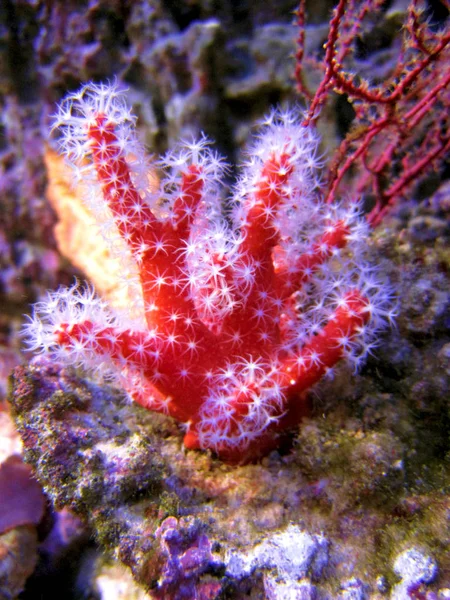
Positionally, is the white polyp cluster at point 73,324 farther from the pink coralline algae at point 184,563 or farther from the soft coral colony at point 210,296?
the pink coralline algae at point 184,563

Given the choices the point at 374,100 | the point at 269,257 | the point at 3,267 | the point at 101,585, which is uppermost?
the point at 3,267

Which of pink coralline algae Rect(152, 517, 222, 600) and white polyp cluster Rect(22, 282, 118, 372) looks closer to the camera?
pink coralline algae Rect(152, 517, 222, 600)

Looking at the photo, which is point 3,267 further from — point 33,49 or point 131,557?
point 131,557

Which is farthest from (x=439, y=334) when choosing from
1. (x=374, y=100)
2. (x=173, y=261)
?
(x=173, y=261)

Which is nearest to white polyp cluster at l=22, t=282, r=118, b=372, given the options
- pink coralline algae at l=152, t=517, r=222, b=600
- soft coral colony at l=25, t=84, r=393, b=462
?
soft coral colony at l=25, t=84, r=393, b=462

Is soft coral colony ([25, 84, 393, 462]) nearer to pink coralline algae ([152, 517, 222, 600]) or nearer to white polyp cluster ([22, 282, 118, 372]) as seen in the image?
white polyp cluster ([22, 282, 118, 372])

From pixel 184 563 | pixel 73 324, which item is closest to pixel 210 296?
pixel 73 324

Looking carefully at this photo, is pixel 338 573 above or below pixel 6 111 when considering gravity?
below

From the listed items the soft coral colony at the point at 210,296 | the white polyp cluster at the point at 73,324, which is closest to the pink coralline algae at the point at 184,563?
the soft coral colony at the point at 210,296
